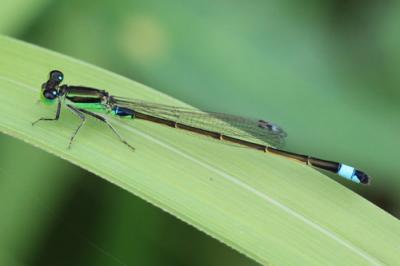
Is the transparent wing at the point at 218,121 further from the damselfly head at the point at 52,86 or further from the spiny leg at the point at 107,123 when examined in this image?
the damselfly head at the point at 52,86

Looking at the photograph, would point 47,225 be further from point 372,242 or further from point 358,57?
point 358,57

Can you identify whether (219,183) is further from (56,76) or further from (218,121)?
(56,76)

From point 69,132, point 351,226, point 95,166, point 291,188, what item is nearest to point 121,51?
point 69,132

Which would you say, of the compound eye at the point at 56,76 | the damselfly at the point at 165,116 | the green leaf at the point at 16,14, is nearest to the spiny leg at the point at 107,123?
the damselfly at the point at 165,116

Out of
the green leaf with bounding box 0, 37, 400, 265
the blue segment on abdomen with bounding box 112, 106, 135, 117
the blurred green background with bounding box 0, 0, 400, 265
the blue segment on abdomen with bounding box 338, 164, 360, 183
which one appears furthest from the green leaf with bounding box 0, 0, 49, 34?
the blue segment on abdomen with bounding box 338, 164, 360, 183

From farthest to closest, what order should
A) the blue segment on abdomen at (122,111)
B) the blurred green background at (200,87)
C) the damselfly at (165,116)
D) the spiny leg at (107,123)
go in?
the blurred green background at (200,87) < the blue segment on abdomen at (122,111) < the damselfly at (165,116) < the spiny leg at (107,123)
